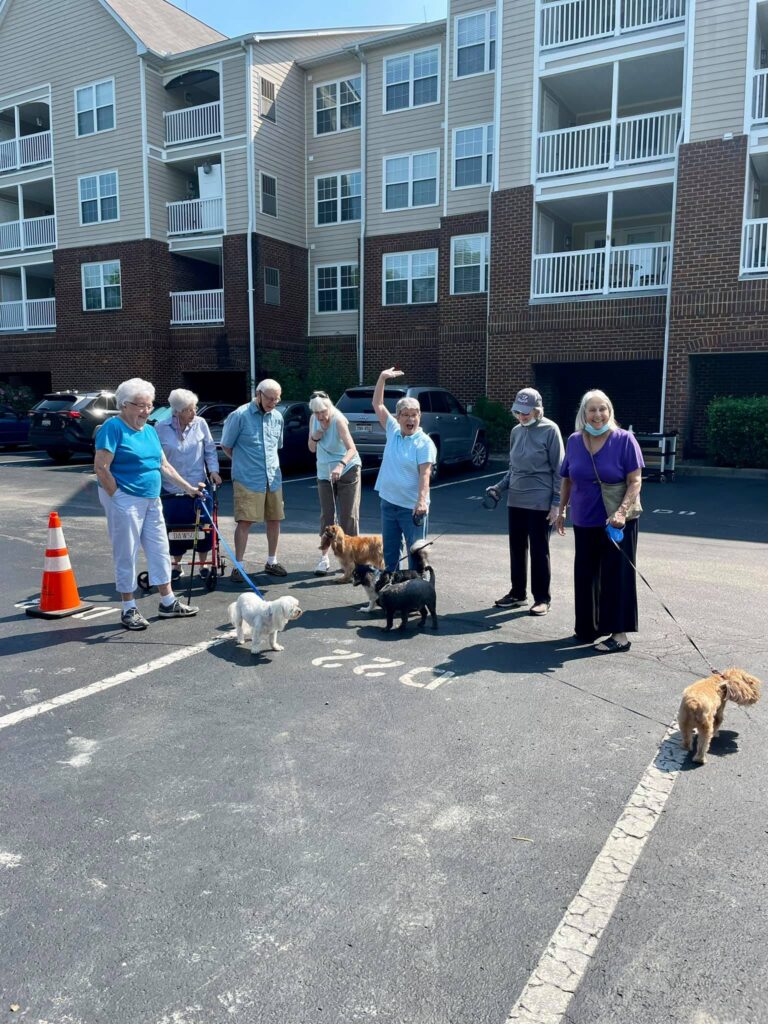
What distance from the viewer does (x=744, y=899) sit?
2902 millimetres

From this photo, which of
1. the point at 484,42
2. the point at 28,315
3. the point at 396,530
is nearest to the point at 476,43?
the point at 484,42

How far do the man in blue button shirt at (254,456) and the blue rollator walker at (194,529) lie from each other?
0.23 meters

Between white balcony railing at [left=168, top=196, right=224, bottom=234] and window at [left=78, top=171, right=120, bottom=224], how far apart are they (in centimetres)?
193

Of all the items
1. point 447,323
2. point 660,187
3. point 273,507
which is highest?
point 660,187

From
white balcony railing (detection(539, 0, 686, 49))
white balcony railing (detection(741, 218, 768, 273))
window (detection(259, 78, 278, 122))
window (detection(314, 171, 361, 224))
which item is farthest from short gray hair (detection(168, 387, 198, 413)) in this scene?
window (detection(259, 78, 278, 122))

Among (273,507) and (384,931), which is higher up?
(273,507)

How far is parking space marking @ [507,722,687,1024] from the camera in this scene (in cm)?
243

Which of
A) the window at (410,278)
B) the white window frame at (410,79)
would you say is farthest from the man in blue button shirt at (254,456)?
the white window frame at (410,79)

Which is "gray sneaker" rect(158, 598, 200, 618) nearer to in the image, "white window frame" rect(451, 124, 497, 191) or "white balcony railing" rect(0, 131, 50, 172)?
"white window frame" rect(451, 124, 497, 191)

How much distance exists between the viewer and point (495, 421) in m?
19.2

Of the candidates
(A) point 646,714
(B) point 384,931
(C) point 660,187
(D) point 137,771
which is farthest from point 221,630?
(C) point 660,187

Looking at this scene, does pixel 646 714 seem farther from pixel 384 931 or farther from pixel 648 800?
pixel 384 931

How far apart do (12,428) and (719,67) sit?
19.3 meters

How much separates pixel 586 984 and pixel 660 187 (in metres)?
18.8
